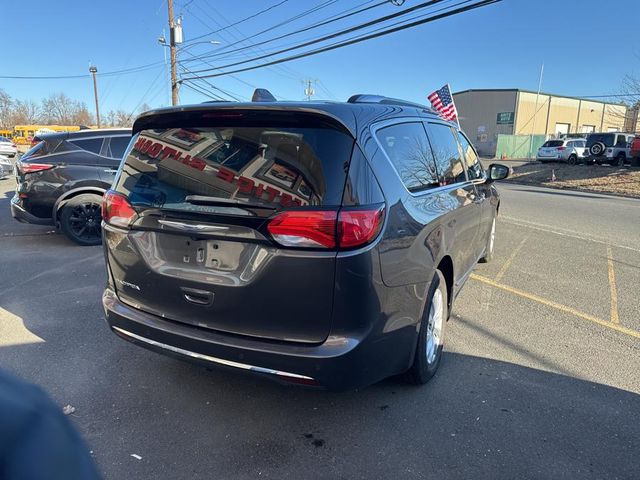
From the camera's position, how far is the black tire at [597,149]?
2758 cm

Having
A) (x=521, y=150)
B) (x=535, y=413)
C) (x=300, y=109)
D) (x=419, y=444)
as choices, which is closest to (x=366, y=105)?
(x=300, y=109)

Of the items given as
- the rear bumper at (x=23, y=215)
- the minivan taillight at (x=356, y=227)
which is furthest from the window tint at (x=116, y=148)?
the minivan taillight at (x=356, y=227)

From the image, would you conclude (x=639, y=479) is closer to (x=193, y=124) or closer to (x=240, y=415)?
(x=240, y=415)

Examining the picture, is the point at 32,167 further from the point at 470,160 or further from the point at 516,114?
the point at 516,114

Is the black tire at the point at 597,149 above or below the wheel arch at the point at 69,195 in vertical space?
above

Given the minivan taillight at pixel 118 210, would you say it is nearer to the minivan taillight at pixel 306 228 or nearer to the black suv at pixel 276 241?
the black suv at pixel 276 241

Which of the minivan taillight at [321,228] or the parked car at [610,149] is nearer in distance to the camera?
the minivan taillight at [321,228]

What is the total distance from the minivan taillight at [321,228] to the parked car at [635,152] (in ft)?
95.0

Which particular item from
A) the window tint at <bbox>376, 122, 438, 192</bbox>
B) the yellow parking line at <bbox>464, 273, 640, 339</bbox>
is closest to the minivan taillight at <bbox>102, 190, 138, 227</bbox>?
the window tint at <bbox>376, 122, 438, 192</bbox>

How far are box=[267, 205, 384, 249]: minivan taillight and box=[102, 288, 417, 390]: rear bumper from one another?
0.51 metres

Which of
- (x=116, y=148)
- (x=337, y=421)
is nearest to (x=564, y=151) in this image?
(x=116, y=148)

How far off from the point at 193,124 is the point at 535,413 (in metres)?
2.78

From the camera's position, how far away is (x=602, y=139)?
92.5 feet

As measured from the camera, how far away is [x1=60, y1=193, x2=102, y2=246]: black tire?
23.4 ft
